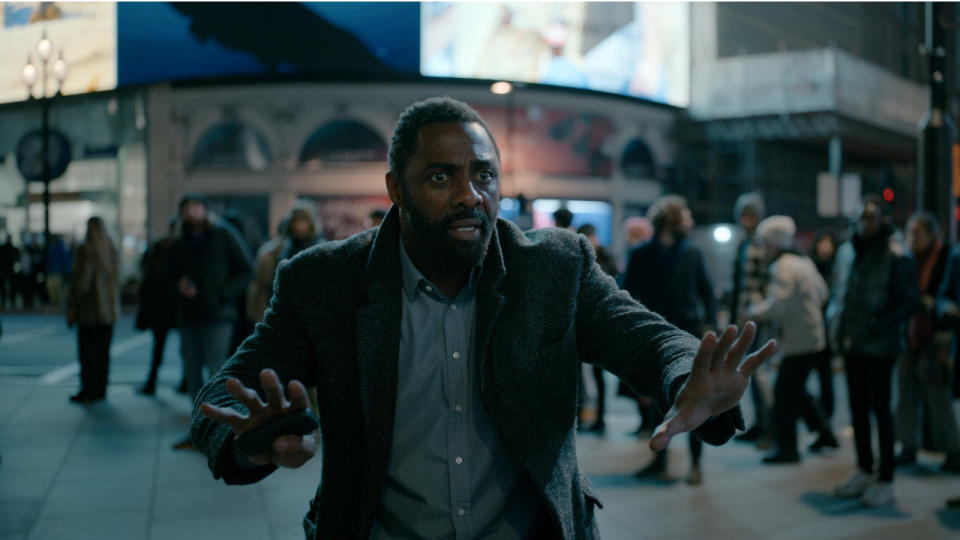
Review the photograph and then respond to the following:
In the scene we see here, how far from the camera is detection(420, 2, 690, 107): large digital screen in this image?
94.6 ft

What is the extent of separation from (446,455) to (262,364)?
456 mm

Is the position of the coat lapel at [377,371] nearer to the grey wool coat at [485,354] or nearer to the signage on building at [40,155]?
the grey wool coat at [485,354]

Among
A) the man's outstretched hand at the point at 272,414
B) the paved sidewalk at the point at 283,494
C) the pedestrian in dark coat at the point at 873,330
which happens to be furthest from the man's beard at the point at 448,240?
the pedestrian in dark coat at the point at 873,330

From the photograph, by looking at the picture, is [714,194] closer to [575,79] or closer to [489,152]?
[575,79]

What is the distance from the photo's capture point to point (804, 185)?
3622cm

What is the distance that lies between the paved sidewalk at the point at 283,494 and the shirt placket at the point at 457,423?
10.5 feet

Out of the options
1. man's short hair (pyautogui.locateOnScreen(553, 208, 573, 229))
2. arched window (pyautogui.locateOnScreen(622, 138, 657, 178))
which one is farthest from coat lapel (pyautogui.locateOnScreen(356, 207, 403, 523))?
arched window (pyautogui.locateOnScreen(622, 138, 657, 178))

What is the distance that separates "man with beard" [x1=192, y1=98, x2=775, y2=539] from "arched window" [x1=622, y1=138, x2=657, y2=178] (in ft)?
97.8

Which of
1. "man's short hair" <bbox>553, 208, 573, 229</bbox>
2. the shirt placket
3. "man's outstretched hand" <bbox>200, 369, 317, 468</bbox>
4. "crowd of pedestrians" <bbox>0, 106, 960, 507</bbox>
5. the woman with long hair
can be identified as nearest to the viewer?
"man's outstretched hand" <bbox>200, 369, 317, 468</bbox>

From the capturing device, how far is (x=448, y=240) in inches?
72.3

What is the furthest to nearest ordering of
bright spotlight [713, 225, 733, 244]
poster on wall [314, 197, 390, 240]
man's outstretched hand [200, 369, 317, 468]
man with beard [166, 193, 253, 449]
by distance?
bright spotlight [713, 225, 733, 244]
poster on wall [314, 197, 390, 240]
man with beard [166, 193, 253, 449]
man's outstretched hand [200, 369, 317, 468]

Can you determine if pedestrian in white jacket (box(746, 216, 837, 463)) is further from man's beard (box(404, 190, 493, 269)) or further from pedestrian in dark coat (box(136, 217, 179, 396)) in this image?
pedestrian in dark coat (box(136, 217, 179, 396))

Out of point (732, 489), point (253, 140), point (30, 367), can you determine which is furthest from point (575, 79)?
point (732, 489)

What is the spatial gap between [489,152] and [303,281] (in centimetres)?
52
